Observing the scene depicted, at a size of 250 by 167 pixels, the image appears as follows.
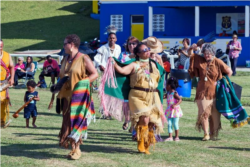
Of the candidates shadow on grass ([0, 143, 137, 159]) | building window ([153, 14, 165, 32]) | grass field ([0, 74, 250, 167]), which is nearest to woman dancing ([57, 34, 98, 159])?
grass field ([0, 74, 250, 167])

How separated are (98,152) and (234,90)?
2.91 metres

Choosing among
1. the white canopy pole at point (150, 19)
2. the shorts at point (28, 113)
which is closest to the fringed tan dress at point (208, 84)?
the shorts at point (28, 113)

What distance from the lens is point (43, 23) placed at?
47.8 meters

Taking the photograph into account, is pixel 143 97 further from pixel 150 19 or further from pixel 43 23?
pixel 43 23

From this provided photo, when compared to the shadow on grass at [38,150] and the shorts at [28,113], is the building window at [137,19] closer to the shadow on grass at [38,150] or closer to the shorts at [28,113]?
the shorts at [28,113]

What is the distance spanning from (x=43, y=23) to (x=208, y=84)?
3918 centimetres

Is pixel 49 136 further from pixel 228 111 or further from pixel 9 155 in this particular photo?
pixel 228 111

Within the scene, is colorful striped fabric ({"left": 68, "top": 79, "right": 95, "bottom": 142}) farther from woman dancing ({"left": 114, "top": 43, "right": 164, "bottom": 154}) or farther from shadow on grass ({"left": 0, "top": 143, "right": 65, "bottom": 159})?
woman dancing ({"left": 114, "top": 43, "right": 164, "bottom": 154})

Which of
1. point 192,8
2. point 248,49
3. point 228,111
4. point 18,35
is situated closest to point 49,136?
point 228,111

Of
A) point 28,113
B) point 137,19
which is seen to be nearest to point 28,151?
point 28,113

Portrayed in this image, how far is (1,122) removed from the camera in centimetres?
1123

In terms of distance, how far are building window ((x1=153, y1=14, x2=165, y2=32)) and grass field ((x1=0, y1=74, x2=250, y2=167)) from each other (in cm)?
2242

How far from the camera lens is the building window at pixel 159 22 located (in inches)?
1339

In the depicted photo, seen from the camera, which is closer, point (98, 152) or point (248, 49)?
point (98, 152)
